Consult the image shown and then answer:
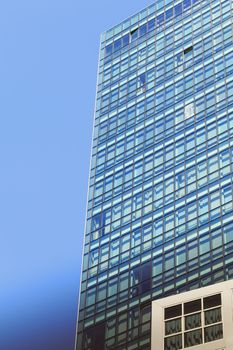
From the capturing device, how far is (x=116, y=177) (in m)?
104

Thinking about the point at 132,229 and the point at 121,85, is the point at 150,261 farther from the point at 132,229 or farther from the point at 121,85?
the point at 121,85

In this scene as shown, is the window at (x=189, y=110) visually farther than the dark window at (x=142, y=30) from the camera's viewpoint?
No

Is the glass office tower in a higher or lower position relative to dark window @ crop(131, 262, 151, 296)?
higher

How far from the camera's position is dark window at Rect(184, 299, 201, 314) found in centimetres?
5262

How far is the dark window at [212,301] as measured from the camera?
51.8 meters

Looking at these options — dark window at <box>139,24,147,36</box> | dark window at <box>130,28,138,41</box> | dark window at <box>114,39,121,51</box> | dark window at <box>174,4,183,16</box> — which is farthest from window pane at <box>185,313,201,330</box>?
dark window at <box>114,39,121,51</box>

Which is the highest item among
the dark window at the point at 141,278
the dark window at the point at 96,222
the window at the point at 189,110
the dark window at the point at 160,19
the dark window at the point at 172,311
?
the dark window at the point at 160,19

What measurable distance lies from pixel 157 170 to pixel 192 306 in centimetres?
4805

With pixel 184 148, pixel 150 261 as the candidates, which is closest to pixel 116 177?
pixel 184 148

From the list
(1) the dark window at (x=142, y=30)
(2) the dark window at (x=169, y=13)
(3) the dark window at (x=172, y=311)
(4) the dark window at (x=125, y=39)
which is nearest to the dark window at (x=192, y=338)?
(3) the dark window at (x=172, y=311)

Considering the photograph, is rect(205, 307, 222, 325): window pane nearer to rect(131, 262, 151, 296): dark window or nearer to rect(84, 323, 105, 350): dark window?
rect(84, 323, 105, 350): dark window

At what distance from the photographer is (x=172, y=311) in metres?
53.2

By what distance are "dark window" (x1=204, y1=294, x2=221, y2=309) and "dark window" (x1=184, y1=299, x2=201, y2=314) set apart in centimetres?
50

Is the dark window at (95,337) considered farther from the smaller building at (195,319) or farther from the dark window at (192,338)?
the dark window at (192,338)
